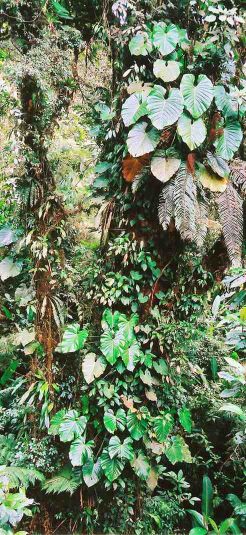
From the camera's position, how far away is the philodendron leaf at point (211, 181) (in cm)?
245

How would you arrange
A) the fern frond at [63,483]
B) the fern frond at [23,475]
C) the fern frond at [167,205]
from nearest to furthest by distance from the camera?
the fern frond at [167,205] → the fern frond at [23,475] → the fern frond at [63,483]

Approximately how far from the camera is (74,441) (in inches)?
103

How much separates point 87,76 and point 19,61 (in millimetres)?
742

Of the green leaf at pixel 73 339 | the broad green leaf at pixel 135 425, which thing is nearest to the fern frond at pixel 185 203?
the green leaf at pixel 73 339

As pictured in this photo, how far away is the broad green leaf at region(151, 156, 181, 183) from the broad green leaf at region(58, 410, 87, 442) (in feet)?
5.14

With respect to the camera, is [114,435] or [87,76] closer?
[114,435]

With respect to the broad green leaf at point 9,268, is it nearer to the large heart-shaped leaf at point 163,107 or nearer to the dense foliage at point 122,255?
the dense foliage at point 122,255

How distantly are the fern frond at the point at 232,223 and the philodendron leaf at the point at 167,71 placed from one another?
0.73 meters

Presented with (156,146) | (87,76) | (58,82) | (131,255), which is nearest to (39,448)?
(131,255)

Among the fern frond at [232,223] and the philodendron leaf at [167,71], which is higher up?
the philodendron leaf at [167,71]

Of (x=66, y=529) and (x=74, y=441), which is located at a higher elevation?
(x=74, y=441)

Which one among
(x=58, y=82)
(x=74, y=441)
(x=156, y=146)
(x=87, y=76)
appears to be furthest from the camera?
(x=87, y=76)

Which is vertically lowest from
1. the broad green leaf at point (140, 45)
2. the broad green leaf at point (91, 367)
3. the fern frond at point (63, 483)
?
the fern frond at point (63, 483)

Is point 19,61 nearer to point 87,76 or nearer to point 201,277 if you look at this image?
point 87,76
